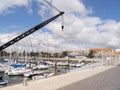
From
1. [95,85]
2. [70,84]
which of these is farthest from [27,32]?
[95,85]

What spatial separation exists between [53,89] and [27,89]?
1740 mm

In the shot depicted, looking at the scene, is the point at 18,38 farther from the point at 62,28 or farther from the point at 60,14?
the point at 60,14

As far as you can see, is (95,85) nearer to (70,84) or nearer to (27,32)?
(70,84)

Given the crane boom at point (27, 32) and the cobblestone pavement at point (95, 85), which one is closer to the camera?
the cobblestone pavement at point (95, 85)

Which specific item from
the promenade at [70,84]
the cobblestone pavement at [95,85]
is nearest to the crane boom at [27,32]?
the promenade at [70,84]

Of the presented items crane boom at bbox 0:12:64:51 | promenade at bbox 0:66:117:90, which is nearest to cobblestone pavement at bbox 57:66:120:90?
promenade at bbox 0:66:117:90

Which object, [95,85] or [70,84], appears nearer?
[95,85]

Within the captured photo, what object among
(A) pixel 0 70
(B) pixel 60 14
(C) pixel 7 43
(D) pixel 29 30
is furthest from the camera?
(A) pixel 0 70

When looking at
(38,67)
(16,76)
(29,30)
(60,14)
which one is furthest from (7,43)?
(38,67)

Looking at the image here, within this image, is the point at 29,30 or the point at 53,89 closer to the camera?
the point at 53,89

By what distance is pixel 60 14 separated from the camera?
1225 inches

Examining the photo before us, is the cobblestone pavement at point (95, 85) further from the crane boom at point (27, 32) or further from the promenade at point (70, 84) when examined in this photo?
the crane boom at point (27, 32)

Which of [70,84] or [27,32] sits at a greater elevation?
[27,32]

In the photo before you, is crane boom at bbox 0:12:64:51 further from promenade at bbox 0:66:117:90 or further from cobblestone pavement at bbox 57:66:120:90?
cobblestone pavement at bbox 57:66:120:90
